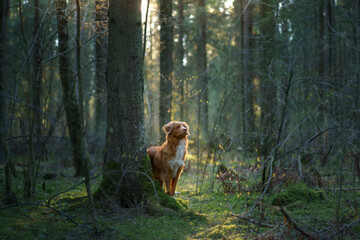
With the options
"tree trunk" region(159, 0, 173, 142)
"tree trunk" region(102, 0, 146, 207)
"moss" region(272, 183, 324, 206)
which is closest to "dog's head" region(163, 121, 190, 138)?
"tree trunk" region(102, 0, 146, 207)

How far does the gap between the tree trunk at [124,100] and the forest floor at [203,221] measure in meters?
0.51

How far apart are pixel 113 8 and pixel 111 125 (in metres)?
2.15

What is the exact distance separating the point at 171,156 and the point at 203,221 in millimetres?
2073

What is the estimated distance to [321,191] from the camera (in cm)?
633

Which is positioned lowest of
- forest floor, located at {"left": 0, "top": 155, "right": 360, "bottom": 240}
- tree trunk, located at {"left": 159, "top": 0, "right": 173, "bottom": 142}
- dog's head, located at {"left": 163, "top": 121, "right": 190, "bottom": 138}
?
forest floor, located at {"left": 0, "top": 155, "right": 360, "bottom": 240}

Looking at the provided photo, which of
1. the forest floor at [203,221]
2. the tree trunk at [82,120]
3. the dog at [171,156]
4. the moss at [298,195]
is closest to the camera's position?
the tree trunk at [82,120]

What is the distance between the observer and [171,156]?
7.11 m

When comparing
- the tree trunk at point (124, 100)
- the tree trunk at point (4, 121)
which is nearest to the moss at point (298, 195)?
the tree trunk at point (124, 100)

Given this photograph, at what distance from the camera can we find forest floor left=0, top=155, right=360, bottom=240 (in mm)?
4141

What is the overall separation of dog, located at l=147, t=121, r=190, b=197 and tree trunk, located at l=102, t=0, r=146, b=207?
4.48 ft

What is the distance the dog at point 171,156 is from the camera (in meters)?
7.09

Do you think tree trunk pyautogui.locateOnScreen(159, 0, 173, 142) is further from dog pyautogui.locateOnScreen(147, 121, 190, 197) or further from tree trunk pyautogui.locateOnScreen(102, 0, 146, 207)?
tree trunk pyautogui.locateOnScreen(102, 0, 146, 207)

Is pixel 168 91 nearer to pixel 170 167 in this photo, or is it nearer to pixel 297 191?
pixel 170 167

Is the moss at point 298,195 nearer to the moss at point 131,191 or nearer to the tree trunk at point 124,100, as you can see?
the moss at point 131,191
